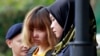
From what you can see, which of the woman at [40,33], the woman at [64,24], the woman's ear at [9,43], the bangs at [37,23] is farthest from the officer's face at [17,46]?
the woman at [64,24]

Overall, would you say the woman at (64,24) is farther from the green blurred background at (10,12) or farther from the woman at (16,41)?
the green blurred background at (10,12)

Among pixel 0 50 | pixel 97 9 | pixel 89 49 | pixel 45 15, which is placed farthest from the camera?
pixel 0 50

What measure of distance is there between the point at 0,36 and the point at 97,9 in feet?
5.02

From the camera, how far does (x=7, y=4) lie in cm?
528

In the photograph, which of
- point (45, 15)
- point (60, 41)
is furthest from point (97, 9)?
point (60, 41)

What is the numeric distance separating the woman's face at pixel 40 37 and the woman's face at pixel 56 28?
29cm

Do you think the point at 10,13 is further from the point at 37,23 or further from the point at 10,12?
the point at 37,23

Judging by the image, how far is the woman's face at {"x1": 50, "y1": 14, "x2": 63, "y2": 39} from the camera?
3.81 metres

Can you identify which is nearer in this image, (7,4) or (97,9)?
(97,9)

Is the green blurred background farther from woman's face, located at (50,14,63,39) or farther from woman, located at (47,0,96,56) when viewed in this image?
woman, located at (47,0,96,56)

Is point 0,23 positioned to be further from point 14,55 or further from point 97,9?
point 97,9

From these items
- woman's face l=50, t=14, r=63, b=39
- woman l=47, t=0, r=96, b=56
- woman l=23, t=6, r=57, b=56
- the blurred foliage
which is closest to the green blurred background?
the blurred foliage

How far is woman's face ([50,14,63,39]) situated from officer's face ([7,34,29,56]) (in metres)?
1.03

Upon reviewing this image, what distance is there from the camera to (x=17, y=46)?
5070 millimetres
